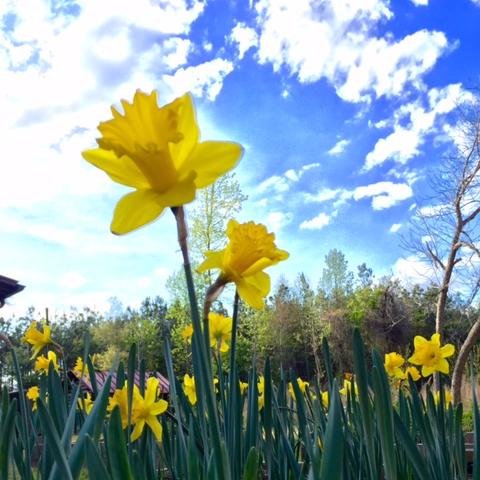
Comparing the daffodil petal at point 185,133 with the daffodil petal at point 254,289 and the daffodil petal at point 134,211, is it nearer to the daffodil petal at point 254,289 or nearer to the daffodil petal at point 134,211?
the daffodil petal at point 134,211

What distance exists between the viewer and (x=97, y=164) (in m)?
0.53

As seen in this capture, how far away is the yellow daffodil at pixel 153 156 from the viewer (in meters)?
0.48

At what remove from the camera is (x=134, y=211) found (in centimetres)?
50

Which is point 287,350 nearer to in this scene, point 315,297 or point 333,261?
point 315,297

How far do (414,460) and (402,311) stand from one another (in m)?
19.4

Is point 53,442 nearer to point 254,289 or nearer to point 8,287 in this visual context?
point 254,289

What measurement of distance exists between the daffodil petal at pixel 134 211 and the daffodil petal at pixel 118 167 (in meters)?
0.01

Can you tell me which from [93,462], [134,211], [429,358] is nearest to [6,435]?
[93,462]

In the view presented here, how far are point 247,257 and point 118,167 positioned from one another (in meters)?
0.20

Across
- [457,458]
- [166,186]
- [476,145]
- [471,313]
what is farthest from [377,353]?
[471,313]

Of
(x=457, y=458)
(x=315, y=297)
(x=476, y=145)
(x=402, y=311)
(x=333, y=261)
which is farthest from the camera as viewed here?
(x=333, y=261)

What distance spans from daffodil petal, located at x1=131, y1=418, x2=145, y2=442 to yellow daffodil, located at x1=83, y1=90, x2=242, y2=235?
2.18ft

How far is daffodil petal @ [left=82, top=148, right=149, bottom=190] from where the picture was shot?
1.66ft

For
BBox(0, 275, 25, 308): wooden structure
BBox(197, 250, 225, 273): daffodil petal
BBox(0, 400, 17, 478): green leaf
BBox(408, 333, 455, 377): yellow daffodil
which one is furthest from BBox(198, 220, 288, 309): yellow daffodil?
BBox(0, 275, 25, 308): wooden structure
